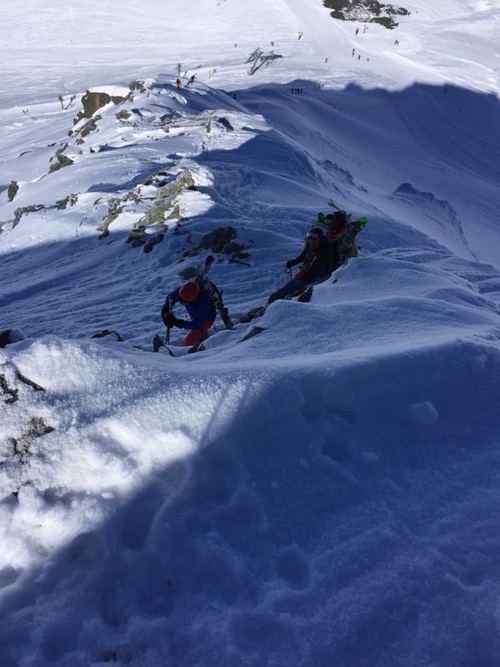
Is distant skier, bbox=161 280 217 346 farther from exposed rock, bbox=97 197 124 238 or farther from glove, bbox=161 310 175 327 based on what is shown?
exposed rock, bbox=97 197 124 238

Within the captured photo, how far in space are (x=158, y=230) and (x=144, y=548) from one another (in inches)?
336

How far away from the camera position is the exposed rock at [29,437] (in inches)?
114

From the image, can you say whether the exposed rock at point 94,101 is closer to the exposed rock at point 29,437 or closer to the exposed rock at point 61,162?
the exposed rock at point 61,162

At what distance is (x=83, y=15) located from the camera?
5022 cm

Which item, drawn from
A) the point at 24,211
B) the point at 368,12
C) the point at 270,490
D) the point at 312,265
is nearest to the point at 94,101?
the point at 24,211

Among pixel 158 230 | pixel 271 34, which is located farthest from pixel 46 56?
pixel 158 230

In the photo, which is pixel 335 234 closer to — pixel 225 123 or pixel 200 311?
pixel 200 311

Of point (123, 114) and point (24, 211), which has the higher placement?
point (123, 114)

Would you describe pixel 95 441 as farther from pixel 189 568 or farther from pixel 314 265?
pixel 314 265

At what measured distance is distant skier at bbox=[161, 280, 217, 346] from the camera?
5.73 meters

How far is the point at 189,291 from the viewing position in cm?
571

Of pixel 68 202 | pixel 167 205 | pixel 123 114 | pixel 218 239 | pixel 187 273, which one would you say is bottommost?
pixel 187 273

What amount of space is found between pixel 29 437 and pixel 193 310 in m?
3.17

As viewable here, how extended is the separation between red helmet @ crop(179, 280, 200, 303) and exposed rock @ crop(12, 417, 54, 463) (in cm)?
291
